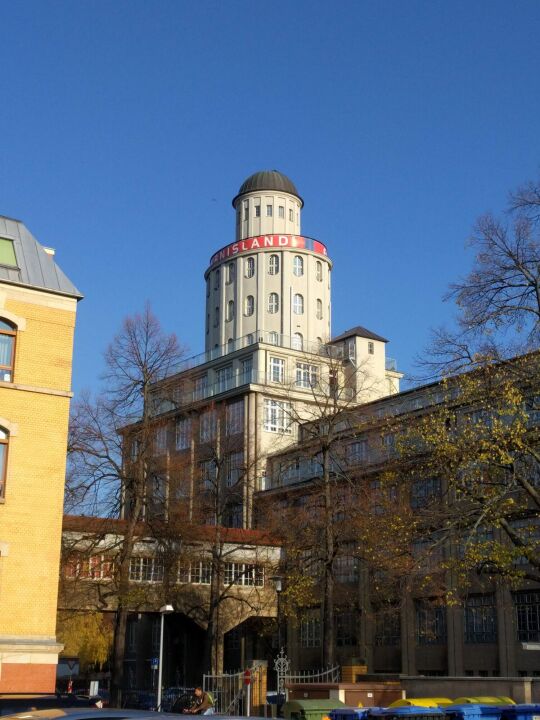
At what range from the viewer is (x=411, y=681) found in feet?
92.9

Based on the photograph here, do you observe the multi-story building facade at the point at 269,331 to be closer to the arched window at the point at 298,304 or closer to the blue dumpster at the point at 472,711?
the arched window at the point at 298,304

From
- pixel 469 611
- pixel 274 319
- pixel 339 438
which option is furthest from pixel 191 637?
pixel 274 319

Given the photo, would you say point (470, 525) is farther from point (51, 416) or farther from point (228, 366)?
point (228, 366)

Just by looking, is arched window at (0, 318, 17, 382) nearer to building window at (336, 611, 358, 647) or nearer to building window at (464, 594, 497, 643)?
building window at (464, 594, 497, 643)

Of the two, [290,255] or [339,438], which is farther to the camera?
[290,255]

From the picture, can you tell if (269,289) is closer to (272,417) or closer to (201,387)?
(201,387)

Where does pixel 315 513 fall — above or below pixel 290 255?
below

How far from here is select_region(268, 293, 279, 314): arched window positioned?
264 ft

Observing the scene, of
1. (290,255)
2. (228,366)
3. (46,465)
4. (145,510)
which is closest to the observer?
(46,465)

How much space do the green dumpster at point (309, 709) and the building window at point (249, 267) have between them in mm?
61433

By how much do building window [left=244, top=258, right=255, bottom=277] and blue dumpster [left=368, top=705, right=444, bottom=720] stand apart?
6397 cm

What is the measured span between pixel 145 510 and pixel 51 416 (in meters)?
13.8

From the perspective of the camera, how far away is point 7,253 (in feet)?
94.5

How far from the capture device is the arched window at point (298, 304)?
8069 centimetres
